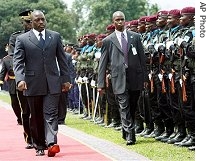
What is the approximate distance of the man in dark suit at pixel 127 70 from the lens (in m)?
10.5

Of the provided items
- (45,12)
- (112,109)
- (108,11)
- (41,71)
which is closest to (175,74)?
(41,71)

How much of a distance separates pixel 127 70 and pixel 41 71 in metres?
1.79

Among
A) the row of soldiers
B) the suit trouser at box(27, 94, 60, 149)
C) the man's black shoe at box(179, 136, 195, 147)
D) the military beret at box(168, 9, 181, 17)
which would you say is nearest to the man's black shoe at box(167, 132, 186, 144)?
the row of soldiers

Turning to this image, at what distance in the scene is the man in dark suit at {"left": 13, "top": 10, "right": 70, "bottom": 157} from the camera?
366 inches

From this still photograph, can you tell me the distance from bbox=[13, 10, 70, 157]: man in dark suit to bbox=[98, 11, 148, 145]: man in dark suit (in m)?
1.32

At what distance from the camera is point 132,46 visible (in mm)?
10625

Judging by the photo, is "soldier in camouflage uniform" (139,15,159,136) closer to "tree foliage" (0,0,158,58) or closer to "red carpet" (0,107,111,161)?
"red carpet" (0,107,111,161)

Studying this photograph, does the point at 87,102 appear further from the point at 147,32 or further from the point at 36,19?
the point at 36,19

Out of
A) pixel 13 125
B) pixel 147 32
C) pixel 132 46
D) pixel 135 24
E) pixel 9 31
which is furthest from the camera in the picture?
pixel 9 31

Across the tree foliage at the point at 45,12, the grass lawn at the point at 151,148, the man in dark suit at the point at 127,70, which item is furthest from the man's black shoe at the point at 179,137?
the tree foliage at the point at 45,12

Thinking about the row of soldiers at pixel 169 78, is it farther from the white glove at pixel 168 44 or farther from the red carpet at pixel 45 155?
the red carpet at pixel 45 155

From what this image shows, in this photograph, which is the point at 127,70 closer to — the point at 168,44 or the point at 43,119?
the point at 168,44

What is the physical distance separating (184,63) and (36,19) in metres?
2.19
